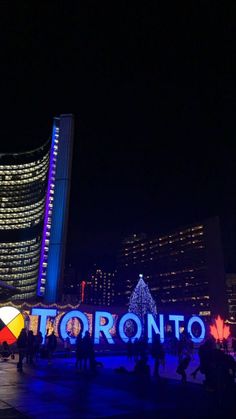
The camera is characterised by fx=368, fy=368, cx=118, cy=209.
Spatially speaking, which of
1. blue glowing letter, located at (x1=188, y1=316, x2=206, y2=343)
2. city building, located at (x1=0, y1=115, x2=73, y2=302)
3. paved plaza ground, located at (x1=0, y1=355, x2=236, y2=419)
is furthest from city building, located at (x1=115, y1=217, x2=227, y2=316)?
paved plaza ground, located at (x1=0, y1=355, x2=236, y2=419)

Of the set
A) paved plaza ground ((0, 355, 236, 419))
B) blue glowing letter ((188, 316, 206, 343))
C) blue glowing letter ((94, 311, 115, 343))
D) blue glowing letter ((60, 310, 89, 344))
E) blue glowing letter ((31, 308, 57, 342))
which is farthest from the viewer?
blue glowing letter ((188, 316, 206, 343))

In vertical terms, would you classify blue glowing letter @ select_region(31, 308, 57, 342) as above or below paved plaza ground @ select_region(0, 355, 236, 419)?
above

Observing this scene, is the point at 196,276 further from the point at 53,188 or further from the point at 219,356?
the point at 219,356

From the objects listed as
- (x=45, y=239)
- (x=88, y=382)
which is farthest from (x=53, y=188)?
(x=88, y=382)

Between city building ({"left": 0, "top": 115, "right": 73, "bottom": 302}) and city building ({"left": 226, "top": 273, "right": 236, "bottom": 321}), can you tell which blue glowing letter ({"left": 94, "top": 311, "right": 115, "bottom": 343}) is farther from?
city building ({"left": 226, "top": 273, "right": 236, "bottom": 321})

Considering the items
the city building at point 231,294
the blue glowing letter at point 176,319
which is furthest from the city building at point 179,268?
the blue glowing letter at point 176,319

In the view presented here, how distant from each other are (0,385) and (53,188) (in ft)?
183

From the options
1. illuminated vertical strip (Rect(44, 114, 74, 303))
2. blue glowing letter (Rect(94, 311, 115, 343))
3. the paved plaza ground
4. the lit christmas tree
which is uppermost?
illuminated vertical strip (Rect(44, 114, 74, 303))

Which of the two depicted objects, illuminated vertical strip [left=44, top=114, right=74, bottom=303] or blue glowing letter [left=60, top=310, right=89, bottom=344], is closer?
blue glowing letter [left=60, top=310, right=89, bottom=344]

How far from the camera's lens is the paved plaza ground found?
782 cm

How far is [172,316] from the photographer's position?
120 feet

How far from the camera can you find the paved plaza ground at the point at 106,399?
25.7ft

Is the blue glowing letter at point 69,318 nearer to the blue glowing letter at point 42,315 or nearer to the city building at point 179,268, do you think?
the blue glowing letter at point 42,315

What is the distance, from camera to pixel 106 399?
375 inches
